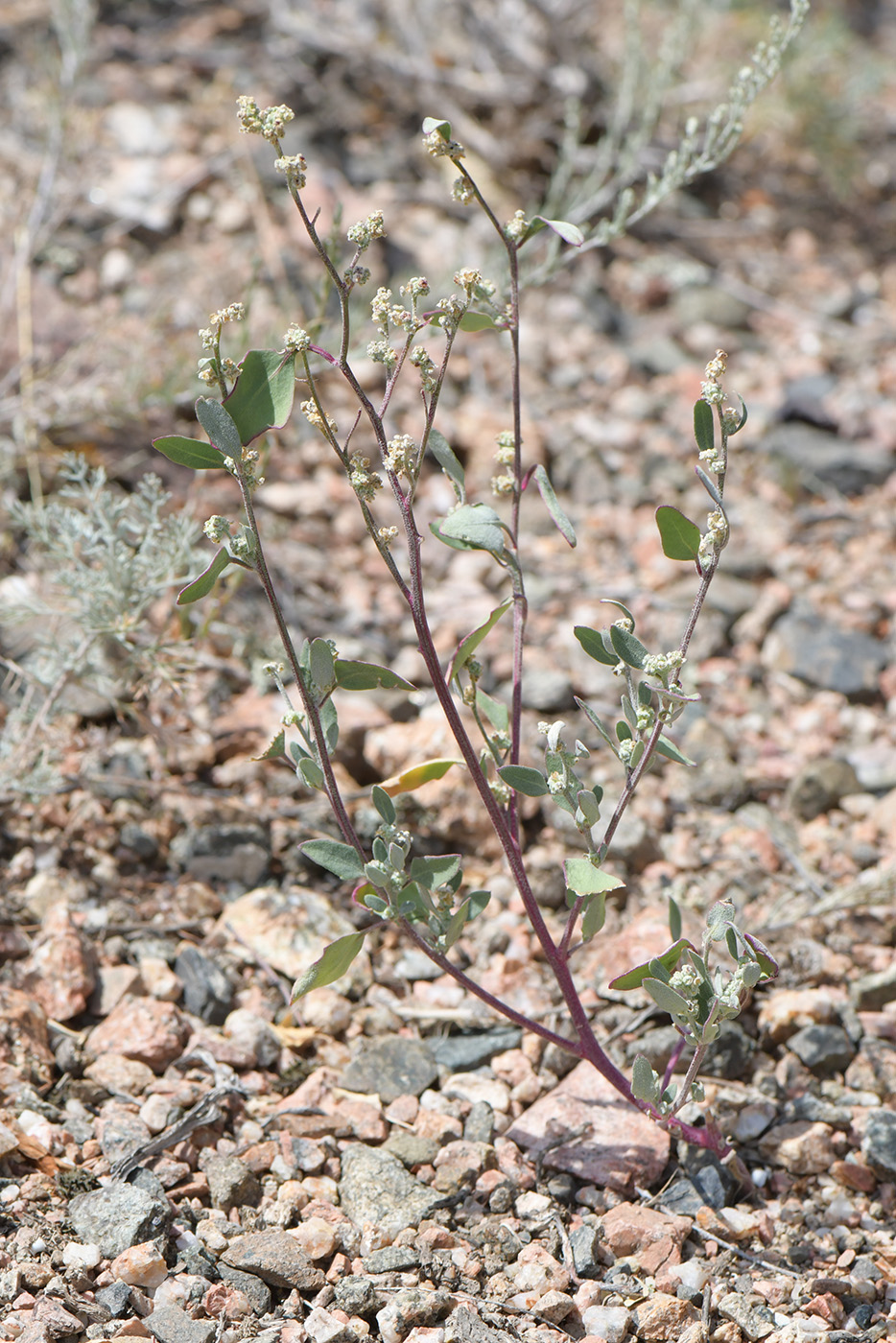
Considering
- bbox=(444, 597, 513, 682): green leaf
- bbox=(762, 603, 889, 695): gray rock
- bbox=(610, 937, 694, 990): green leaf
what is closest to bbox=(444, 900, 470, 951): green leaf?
bbox=(610, 937, 694, 990): green leaf

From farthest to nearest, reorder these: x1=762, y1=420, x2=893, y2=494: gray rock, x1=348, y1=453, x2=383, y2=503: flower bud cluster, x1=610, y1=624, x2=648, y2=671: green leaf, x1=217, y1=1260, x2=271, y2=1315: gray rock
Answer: x1=762, y1=420, x2=893, y2=494: gray rock → x1=217, y1=1260, x2=271, y2=1315: gray rock → x1=610, y1=624, x2=648, y2=671: green leaf → x1=348, y1=453, x2=383, y2=503: flower bud cluster

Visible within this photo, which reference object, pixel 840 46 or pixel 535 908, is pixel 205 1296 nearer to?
pixel 535 908

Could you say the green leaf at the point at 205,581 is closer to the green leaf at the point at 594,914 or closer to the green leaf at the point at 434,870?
the green leaf at the point at 434,870

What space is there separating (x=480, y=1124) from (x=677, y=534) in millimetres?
1200

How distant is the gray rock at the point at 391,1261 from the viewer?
1.95 m

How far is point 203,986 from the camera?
247 cm

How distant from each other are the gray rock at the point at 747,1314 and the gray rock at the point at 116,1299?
36.6 inches

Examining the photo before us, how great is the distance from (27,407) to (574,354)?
2.12m

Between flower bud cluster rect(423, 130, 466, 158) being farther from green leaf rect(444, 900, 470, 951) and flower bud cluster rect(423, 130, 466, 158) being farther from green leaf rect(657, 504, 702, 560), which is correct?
green leaf rect(444, 900, 470, 951)

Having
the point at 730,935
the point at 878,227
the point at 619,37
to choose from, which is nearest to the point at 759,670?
the point at 730,935

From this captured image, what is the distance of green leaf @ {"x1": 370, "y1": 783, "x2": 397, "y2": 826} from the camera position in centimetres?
189

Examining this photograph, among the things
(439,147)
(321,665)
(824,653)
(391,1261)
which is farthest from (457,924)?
(824,653)

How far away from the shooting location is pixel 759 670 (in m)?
3.57

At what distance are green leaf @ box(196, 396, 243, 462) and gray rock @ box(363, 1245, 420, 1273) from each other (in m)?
1.29
